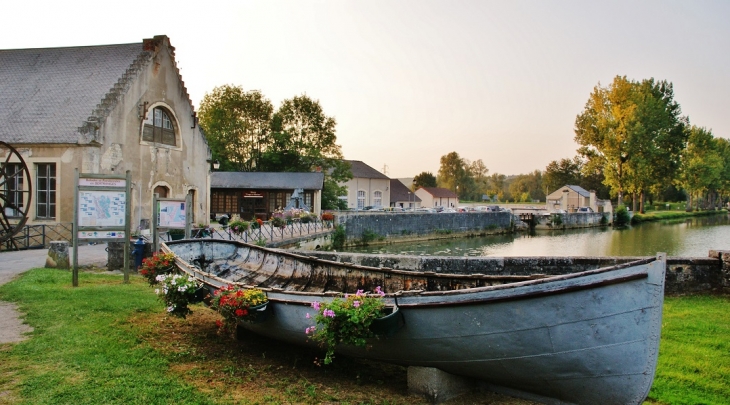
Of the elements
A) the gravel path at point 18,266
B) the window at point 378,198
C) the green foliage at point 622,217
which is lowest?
the gravel path at point 18,266

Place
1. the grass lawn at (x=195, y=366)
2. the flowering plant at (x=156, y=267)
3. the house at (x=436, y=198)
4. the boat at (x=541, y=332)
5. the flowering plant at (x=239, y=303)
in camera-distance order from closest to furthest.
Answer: the boat at (x=541, y=332), the grass lawn at (x=195, y=366), the flowering plant at (x=239, y=303), the flowering plant at (x=156, y=267), the house at (x=436, y=198)

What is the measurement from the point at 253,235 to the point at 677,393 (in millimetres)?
18301

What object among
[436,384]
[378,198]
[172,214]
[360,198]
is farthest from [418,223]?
[436,384]

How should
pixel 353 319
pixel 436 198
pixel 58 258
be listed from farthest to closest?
1. pixel 436 198
2. pixel 58 258
3. pixel 353 319

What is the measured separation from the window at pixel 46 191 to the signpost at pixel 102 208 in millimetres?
10836

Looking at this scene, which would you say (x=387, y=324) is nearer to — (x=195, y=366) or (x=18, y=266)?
(x=195, y=366)

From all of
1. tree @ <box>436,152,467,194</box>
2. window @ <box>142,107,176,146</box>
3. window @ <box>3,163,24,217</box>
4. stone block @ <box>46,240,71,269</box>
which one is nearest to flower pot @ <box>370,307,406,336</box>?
stone block @ <box>46,240,71,269</box>

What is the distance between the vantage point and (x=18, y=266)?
1350cm

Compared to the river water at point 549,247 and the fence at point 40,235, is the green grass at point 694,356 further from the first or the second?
the fence at point 40,235

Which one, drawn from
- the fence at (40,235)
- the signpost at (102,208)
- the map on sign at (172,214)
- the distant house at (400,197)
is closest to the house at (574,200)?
the distant house at (400,197)

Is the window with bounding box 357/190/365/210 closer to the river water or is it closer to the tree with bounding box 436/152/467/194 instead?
the river water

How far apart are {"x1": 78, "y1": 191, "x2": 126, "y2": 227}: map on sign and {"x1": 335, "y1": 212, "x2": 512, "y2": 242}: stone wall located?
886 inches

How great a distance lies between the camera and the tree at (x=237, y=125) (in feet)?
174

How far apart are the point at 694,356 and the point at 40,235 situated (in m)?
20.9
